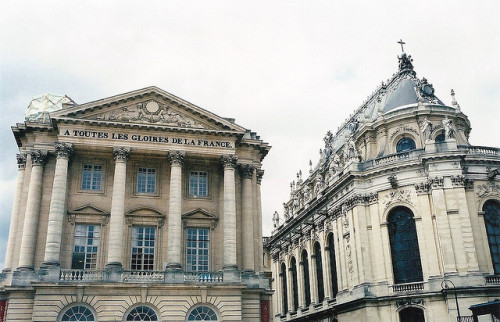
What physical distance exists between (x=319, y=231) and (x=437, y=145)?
1673cm

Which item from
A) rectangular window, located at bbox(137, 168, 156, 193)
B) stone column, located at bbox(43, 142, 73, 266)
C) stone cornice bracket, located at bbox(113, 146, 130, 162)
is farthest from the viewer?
rectangular window, located at bbox(137, 168, 156, 193)

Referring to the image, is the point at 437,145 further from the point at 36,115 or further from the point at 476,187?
the point at 36,115

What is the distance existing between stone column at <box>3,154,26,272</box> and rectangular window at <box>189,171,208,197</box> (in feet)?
39.2

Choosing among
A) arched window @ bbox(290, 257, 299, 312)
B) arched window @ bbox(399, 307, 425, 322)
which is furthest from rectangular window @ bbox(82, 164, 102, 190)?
arched window @ bbox(290, 257, 299, 312)

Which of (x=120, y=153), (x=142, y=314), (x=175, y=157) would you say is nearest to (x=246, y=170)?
(x=175, y=157)

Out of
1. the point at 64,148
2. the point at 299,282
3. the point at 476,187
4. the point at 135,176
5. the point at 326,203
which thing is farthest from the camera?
the point at 299,282

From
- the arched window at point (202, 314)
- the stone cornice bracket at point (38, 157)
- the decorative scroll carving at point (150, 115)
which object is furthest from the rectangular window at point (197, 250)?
the stone cornice bracket at point (38, 157)

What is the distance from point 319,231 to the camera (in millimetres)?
55344

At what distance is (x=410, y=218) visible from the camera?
1738 inches

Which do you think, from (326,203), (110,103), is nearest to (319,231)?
(326,203)

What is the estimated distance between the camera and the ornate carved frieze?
4420cm

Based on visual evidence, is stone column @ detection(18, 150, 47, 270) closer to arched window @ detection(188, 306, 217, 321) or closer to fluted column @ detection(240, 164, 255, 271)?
arched window @ detection(188, 306, 217, 321)

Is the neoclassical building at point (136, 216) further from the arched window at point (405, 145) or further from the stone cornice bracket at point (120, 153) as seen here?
the arched window at point (405, 145)

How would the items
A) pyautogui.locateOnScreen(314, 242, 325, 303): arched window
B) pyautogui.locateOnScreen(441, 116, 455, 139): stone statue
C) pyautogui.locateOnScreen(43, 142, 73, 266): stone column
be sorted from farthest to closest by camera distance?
pyautogui.locateOnScreen(314, 242, 325, 303): arched window
pyautogui.locateOnScreen(441, 116, 455, 139): stone statue
pyautogui.locateOnScreen(43, 142, 73, 266): stone column
